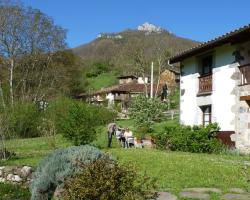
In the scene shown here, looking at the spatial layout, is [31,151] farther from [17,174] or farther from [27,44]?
[27,44]

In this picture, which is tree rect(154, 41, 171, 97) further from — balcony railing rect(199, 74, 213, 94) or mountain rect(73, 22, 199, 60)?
balcony railing rect(199, 74, 213, 94)

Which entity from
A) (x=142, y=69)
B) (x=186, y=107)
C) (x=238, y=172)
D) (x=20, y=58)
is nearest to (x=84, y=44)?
(x=142, y=69)

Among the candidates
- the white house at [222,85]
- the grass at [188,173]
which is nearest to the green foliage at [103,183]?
the grass at [188,173]

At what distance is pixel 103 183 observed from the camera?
681 centimetres

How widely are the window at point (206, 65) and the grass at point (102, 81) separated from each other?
54280 mm

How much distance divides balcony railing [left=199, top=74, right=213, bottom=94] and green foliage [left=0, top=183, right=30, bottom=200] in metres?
13.2

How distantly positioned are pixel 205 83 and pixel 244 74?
3478mm

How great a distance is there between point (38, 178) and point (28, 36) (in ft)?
125

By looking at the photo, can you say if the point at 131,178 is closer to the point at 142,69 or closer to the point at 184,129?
the point at 184,129

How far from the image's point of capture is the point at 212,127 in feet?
68.6

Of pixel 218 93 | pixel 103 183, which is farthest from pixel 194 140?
pixel 103 183

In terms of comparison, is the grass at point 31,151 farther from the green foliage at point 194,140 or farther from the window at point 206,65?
the window at point 206,65

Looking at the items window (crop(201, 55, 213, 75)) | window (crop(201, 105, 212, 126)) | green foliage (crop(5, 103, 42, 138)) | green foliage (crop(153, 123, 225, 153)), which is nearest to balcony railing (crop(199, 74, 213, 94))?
window (crop(201, 55, 213, 75))

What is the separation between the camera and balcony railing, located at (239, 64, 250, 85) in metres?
19.2
